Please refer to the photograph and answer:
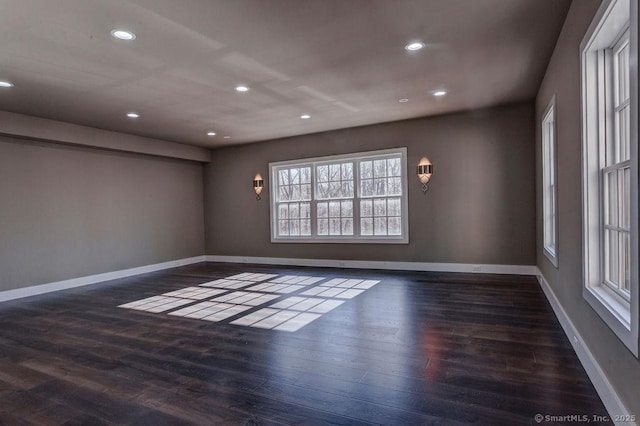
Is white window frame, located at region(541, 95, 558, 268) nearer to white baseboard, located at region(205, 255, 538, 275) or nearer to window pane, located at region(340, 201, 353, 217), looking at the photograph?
white baseboard, located at region(205, 255, 538, 275)

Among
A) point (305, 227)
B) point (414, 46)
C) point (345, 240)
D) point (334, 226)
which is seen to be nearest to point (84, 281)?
point (305, 227)

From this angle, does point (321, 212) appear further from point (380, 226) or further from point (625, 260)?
point (625, 260)

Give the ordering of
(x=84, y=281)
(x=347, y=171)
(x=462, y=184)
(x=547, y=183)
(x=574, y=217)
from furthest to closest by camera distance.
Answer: (x=347, y=171)
(x=84, y=281)
(x=462, y=184)
(x=547, y=183)
(x=574, y=217)

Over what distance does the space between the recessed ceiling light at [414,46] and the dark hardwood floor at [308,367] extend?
8.87 feet

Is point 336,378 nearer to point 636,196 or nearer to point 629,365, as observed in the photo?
point 629,365

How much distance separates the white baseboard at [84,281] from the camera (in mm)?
5590

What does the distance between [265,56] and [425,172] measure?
3.80 metres

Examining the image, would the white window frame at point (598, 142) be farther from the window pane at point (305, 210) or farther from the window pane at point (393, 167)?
the window pane at point (305, 210)

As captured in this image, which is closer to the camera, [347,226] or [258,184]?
[347,226]

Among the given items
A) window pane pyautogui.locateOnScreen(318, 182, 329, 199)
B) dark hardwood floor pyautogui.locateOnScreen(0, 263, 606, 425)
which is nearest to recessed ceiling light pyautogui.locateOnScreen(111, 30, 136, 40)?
dark hardwood floor pyautogui.locateOnScreen(0, 263, 606, 425)

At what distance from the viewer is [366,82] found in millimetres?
4617

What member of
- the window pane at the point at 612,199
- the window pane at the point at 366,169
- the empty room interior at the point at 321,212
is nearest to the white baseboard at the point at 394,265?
the empty room interior at the point at 321,212

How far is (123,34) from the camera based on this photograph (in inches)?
126

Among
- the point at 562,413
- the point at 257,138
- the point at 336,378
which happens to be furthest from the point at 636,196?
the point at 257,138
